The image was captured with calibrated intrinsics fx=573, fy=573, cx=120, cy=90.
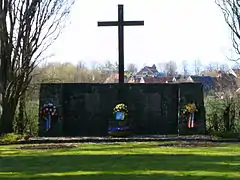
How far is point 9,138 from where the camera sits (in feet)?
59.6

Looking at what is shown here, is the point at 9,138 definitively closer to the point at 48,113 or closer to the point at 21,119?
the point at 48,113

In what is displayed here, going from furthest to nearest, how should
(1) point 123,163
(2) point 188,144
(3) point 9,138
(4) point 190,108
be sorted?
(4) point 190,108, (3) point 9,138, (2) point 188,144, (1) point 123,163

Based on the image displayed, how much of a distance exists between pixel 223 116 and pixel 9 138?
758cm

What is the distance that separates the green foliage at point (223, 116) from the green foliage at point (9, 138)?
654 centimetres

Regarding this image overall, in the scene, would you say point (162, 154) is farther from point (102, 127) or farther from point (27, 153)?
point (102, 127)

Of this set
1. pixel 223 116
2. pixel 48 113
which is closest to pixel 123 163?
pixel 48 113

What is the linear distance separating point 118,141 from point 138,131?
2.45 m

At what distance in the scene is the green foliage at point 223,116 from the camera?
66.2 feet

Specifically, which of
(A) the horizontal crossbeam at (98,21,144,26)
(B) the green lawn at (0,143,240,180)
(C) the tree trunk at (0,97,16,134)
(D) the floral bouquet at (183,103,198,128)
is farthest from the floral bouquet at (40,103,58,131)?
(D) the floral bouquet at (183,103,198,128)

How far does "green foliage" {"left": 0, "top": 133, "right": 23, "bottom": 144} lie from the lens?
1777 centimetres

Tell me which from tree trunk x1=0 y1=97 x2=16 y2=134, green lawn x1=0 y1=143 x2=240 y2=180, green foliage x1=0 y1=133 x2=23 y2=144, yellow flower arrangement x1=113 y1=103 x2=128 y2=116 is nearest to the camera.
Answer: green lawn x1=0 y1=143 x2=240 y2=180

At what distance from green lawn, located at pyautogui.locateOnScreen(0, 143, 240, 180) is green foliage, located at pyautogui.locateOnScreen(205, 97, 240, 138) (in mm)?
4305

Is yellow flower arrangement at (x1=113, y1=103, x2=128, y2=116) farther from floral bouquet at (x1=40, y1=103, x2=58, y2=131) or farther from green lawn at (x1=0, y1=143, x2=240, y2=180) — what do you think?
green lawn at (x1=0, y1=143, x2=240, y2=180)

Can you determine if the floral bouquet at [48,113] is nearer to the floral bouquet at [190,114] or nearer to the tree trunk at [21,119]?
the tree trunk at [21,119]
